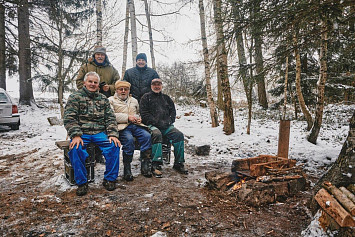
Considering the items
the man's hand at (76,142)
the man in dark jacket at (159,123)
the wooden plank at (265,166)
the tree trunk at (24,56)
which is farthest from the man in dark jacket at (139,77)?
the tree trunk at (24,56)

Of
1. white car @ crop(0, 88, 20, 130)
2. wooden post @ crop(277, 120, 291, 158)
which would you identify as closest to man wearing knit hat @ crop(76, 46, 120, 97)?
wooden post @ crop(277, 120, 291, 158)

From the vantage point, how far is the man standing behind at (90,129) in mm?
2879

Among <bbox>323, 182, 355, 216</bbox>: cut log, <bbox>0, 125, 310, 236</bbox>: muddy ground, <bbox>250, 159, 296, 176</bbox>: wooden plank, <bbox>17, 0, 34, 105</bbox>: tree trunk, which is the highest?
<bbox>17, 0, 34, 105</bbox>: tree trunk

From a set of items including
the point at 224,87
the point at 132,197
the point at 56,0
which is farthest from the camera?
the point at 56,0

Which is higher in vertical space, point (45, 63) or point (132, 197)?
point (45, 63)

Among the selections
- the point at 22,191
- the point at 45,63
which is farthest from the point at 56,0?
the point at 22,191

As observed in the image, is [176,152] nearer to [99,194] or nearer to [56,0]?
[99,194]

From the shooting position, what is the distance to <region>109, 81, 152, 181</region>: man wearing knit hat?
3479 mm

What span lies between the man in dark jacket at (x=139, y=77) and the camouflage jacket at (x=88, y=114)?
1.21 metres

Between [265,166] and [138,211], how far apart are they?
1788mm

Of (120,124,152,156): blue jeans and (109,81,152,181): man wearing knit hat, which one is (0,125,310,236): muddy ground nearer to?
(109,81,152,181): man wearing knit hat

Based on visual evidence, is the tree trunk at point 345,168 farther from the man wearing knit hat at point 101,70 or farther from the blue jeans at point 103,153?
the man wearing knit hat at point 101,70

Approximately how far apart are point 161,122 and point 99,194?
5.55 feet

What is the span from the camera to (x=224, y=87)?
6695 millimetres
